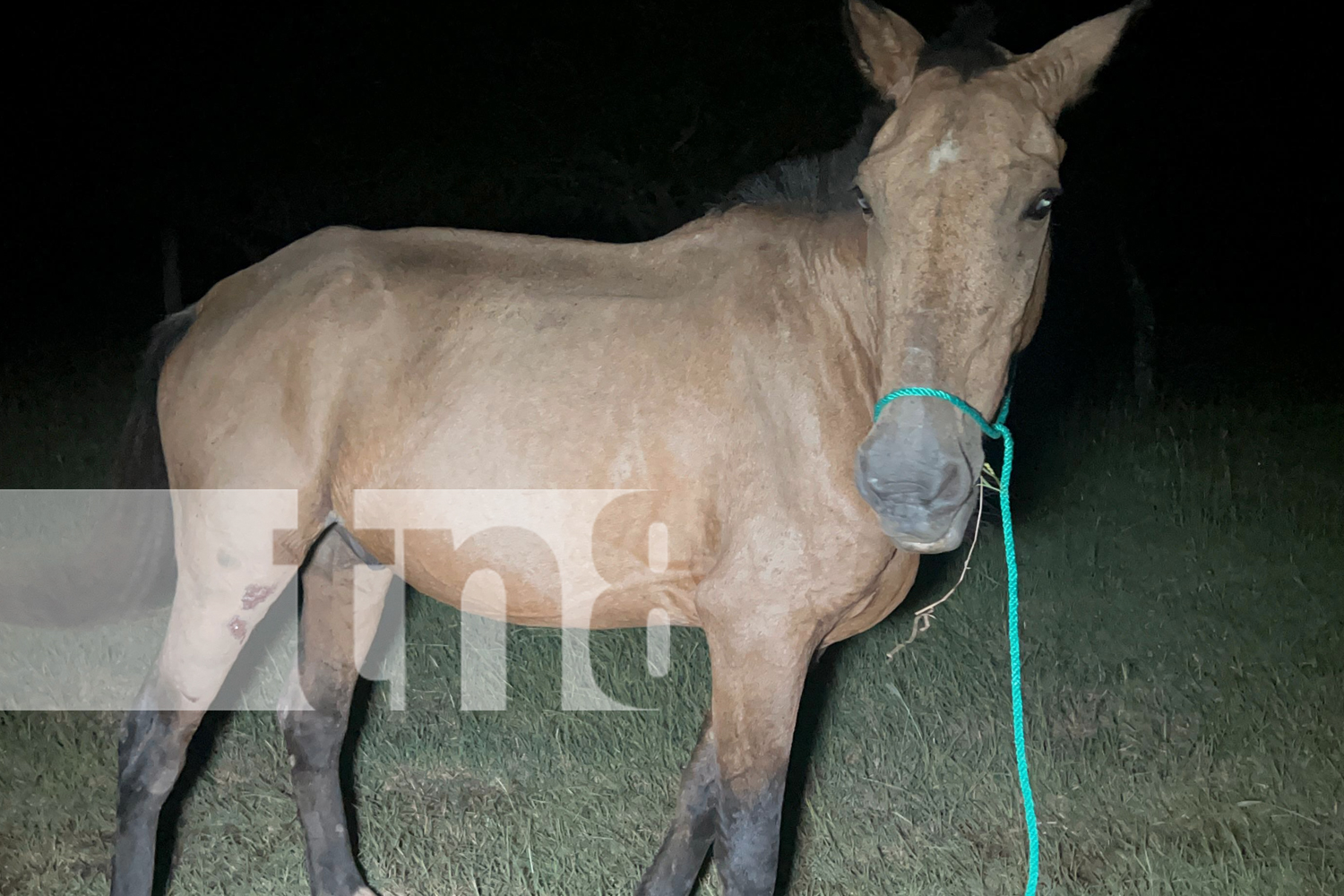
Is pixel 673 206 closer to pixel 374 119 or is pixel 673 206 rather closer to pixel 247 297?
pixel 374 119

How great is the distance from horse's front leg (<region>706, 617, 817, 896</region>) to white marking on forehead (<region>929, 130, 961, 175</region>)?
99 centimetres

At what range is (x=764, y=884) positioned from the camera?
2.40 m

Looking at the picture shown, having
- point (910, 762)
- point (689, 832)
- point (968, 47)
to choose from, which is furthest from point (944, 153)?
point (910, 762)

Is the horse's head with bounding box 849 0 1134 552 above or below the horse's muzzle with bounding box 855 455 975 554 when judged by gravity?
above

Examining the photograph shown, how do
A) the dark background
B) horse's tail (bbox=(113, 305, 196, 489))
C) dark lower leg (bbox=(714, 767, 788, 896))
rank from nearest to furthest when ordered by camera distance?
dark lower leg (bbox=(714, 767, 788, 896)) < horse's tail (bbox=(113, 305, 196, 489)) < the dark background

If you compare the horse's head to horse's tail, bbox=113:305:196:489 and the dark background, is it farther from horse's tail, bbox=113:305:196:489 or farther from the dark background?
the dark background

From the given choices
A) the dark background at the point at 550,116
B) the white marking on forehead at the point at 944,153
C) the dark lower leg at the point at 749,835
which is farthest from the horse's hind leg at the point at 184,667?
the dark background at the point at 550,116

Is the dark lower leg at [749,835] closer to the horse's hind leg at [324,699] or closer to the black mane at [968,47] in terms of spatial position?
the horse's hind leg at [324,699]

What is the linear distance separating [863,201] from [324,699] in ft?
7.06

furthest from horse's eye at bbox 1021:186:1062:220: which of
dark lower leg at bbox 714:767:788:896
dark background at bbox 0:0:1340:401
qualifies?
dark background at bbox 0:0:1340:401

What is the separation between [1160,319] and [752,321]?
9454 millimetres

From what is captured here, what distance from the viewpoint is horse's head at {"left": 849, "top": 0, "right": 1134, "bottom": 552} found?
1881mm

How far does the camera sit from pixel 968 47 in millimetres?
2156

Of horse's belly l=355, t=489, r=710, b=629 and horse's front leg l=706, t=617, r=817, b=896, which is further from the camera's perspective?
horse's belly l=355, t=489, r=710, b=629
